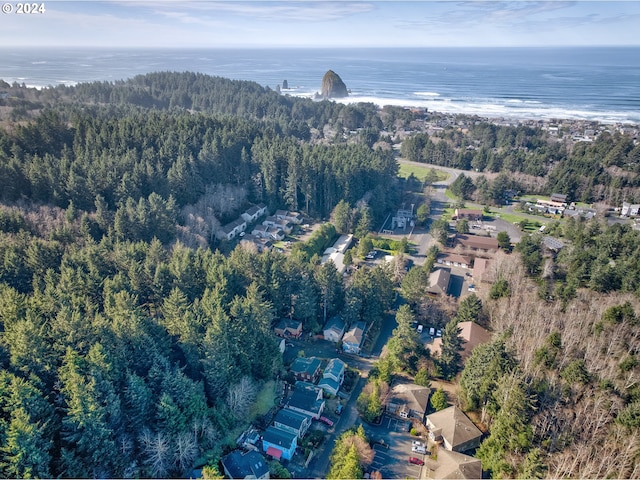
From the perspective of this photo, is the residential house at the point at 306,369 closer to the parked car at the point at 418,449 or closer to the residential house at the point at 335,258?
the parked car at the point at 418,449

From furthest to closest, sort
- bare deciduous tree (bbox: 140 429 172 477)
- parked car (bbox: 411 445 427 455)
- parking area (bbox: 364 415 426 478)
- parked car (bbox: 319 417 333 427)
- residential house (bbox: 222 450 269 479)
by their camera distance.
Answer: parked car (bbox: 319 417 333 427) < parked car (bbox: 411 445 427 455) < parking area (bbox: 364 415 426 478) < residential house (bbox: 222 450 269 479) < bare deciduous tree (bbox: 140 429 172 477)

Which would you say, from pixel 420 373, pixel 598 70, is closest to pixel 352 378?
pixel 420 373

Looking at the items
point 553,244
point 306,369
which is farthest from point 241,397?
point 553,244

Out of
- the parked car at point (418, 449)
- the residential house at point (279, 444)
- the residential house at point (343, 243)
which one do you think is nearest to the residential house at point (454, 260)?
the residential house at point (343, 243)

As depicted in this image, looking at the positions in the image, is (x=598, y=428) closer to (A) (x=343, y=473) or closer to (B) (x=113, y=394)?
(A) (x=343, y=473)

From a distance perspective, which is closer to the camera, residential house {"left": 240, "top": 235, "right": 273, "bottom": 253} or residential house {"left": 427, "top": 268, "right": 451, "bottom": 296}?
residential house {"left": 427, "top": 268, "right": 451, "bottom": 296}

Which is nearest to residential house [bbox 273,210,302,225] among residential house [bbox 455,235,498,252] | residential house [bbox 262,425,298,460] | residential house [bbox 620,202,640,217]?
residential house [bbox 455,235,498,252]

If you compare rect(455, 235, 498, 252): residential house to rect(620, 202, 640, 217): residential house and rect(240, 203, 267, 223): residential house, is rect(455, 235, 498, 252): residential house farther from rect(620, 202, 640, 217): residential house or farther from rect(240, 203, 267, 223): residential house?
rect(240, 203, 267, 223): residential house
